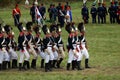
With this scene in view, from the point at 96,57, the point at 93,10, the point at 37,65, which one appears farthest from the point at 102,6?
the point at 37,65

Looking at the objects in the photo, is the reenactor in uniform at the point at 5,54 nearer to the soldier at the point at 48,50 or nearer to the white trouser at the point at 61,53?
the soldier at the point at 48,50

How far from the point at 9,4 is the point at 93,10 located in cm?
2097

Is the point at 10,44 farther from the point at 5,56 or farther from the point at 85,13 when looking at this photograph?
the point at 85,13

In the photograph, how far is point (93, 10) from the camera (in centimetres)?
3947

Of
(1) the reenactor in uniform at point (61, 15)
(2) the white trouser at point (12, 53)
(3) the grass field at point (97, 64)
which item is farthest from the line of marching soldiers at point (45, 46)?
(1) the reenactor in uniform at point (61, 15)

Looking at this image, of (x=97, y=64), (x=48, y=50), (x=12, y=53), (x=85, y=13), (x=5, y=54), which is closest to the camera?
(x=48, y=50)

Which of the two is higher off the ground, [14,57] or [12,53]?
[12,53]

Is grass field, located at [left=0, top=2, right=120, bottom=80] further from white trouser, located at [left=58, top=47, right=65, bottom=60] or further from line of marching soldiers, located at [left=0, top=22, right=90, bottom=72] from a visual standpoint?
white trouser, located at [left=58, top=47, right=65, bottom=60]

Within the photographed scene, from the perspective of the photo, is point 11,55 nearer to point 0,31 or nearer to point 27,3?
point 0,31

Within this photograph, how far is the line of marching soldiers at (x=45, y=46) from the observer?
1997 centimetres

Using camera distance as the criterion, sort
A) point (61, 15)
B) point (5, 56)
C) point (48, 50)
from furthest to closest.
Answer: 1. point (61, 15)
2. point (5, 56)
3. point (48, 50)

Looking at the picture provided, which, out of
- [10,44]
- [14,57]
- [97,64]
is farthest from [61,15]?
[10,44]

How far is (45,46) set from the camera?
785 inches

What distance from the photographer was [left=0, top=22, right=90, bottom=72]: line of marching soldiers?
20.0m
